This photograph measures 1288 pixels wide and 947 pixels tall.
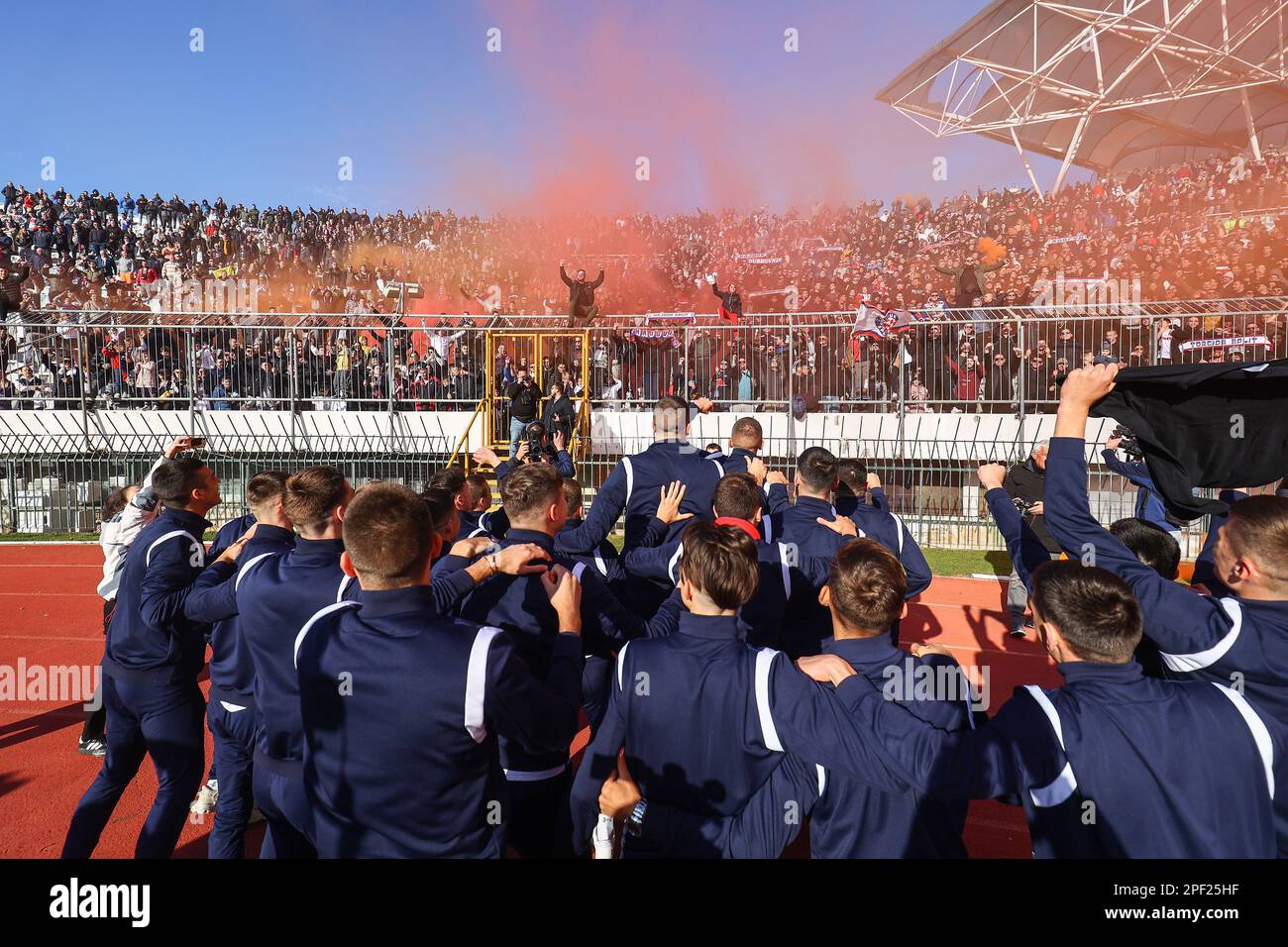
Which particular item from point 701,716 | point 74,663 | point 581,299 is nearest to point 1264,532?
point 701,716

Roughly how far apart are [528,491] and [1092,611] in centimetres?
206

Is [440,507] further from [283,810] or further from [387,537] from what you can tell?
[387,537]

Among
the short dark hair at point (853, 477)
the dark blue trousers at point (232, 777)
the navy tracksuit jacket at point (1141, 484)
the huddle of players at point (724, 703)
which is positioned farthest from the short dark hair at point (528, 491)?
the navy tracksuit jacket at point (1141, 484)

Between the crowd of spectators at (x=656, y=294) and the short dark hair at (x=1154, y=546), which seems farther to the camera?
the crowd of spectators at (x=656, y=294)

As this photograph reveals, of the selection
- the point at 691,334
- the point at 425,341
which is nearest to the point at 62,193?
the point at 425,341

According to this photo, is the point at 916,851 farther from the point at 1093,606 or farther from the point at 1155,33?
the point at 1155,33

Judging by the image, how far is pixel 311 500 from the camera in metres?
3.24

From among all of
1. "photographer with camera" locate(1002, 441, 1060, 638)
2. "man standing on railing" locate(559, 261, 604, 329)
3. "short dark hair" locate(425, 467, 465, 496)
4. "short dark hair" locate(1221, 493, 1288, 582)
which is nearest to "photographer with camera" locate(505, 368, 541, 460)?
"man standing on railing" locate(559, 261, 604, 329)

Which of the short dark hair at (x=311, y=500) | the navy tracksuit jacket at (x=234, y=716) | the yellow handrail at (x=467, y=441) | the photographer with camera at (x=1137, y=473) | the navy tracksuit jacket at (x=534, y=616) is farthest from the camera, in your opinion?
the yellow handrail at (x=467, y=441)

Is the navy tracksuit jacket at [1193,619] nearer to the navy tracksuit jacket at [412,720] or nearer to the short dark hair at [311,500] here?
the navy tracksuit jacket at [412,720]

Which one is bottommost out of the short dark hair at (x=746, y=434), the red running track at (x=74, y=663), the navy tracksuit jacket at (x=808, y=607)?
the red running track at (x=74, y=663)

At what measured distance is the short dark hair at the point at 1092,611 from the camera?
2.28 meters

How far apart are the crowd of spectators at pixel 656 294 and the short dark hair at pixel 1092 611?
17.6ft
